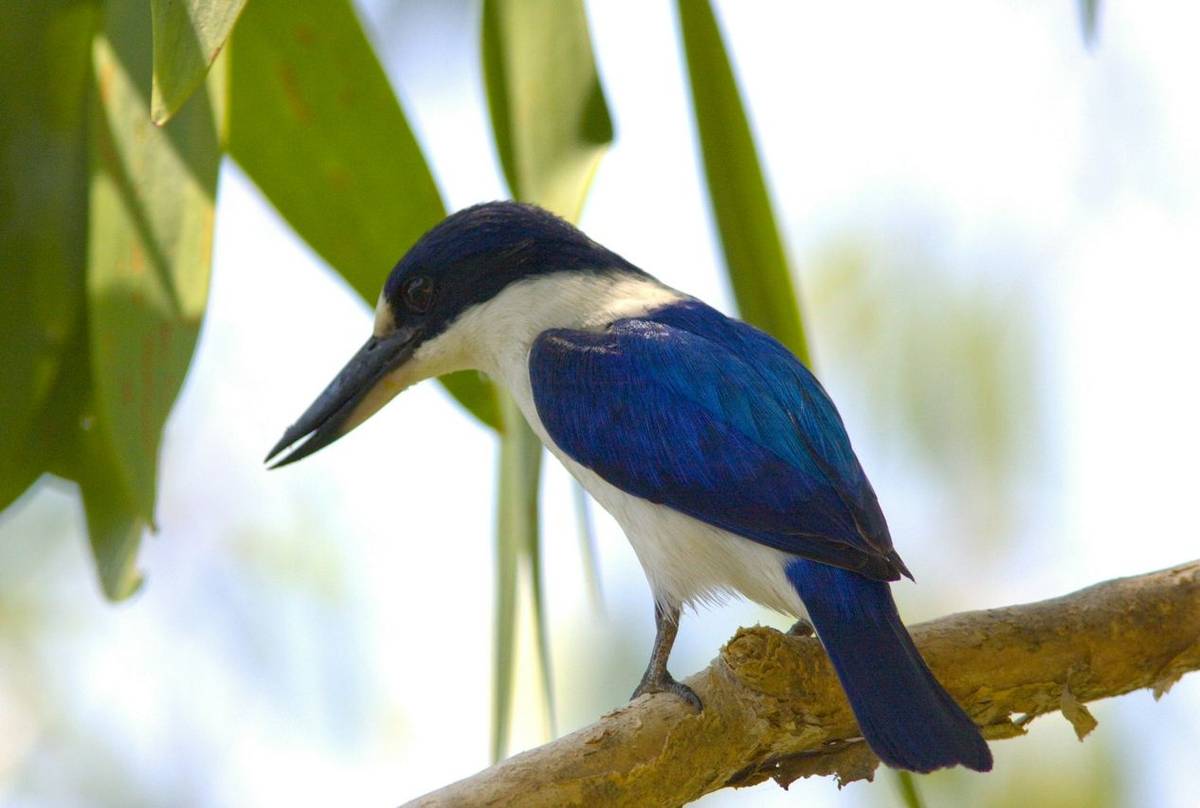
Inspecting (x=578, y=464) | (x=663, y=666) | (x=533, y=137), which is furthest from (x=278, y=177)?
(x=663, y=666)

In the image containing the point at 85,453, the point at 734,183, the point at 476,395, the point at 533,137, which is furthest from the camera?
the point at 476,395

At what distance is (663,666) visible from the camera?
8.88 feet

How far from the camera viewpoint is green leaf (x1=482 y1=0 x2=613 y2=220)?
2.88m

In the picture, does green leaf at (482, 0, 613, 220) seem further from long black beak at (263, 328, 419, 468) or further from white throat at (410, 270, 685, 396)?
long black beak at (263, 328, 419, 468)

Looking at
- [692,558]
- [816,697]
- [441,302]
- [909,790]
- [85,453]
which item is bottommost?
[909,790]

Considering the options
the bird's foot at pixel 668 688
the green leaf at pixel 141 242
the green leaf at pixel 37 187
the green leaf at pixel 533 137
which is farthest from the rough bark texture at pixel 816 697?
the green leaf at pixel 37 187

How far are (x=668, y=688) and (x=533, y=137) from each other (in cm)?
115

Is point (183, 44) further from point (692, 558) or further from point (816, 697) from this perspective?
point (816, 697)

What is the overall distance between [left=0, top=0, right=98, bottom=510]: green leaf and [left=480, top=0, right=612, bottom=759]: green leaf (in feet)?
2.94

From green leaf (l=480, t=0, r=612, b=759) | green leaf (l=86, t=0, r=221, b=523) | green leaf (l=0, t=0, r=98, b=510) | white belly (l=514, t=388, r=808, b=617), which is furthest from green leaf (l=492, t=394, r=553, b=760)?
green leaf (l=0, t=0, r=98, b=510)

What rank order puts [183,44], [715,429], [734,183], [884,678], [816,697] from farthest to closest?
[734,183] < [715,429] < [816,697] < [884,678] < [183,44]

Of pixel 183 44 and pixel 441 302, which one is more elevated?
Answer: pixel 183 44

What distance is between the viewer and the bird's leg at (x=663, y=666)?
7.98 ft

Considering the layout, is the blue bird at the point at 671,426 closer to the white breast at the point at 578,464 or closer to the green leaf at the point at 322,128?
the white breast at the point at 578,464
